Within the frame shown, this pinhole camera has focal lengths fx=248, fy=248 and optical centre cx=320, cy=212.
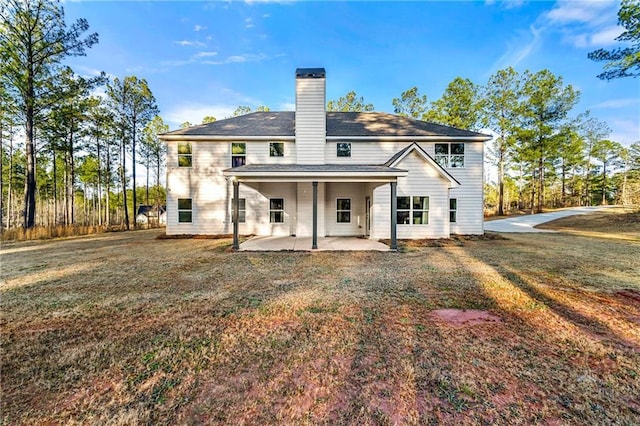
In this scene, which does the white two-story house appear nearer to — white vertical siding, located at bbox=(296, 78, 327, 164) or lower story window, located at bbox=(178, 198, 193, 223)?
lower story window, located at bbox=(178, 198, 193, 223)

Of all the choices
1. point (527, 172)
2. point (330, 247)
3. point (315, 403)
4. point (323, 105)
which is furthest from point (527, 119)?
point (315, 403)

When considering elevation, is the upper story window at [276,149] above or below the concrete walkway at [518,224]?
above

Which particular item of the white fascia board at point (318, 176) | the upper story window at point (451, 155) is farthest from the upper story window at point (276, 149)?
the upper story window at point (451, 155)

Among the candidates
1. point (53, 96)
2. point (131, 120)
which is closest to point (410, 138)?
point (53, 96)

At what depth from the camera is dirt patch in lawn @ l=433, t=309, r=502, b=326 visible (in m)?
3.77

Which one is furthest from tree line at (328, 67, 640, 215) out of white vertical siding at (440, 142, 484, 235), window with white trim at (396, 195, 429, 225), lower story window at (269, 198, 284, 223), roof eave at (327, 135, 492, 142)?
lower story window at (269, 198, 284, 223)

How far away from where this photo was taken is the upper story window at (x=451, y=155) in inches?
543

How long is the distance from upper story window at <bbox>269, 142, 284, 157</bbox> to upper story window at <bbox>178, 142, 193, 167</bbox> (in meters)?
4.44

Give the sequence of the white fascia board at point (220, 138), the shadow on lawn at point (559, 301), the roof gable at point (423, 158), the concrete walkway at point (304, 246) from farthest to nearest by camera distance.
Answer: the white fascia board at point (220, 138)
the roof gable at point (423, 158)
the concrete walkway at point (304, 246)
the shadow on lawn at point (559, 301)

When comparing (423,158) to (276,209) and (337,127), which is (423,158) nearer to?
(337,127)

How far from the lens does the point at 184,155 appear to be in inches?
539

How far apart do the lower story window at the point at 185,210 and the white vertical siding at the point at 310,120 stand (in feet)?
21.7

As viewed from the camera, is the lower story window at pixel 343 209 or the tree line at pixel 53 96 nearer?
the tree line at pixel 53 96

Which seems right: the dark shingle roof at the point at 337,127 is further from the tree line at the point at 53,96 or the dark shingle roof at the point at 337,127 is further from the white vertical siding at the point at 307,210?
the tree line at the point at 53,96
